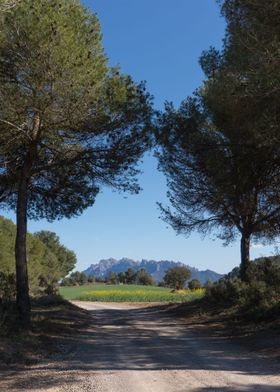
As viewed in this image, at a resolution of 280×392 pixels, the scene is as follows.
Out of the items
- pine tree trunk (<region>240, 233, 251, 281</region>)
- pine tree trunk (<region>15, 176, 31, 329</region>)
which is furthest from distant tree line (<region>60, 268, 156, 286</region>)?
pine tree trunk (<region>15, 176, 31, 329</region>)

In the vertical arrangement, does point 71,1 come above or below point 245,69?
above

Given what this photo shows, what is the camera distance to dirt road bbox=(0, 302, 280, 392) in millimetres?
7656

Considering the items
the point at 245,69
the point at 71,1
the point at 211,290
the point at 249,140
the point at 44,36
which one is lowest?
→ the point at 211,290

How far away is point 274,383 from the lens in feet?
25.4

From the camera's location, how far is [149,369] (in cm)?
909

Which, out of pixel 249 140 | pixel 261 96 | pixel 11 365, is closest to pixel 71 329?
pixel 11 365

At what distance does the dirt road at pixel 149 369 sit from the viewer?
766cm

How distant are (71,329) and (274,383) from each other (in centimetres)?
1015

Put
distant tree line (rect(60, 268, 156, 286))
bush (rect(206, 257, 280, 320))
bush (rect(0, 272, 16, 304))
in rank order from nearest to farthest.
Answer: bush (rect(206, 257, 280, 320)) < bush (rect(0, 272, 16, 304)) < distant tree line (rect(60, 268, 156, 286))

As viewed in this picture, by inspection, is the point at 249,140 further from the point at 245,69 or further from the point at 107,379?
the point at 107,379

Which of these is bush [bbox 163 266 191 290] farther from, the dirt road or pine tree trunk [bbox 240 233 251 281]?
the dirt road

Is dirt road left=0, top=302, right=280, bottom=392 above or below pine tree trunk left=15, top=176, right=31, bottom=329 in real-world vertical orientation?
below

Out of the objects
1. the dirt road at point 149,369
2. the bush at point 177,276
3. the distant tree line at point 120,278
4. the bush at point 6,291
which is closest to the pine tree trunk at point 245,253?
the dirt road at point 149,369

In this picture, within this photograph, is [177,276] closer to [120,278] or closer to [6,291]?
[120,278]
